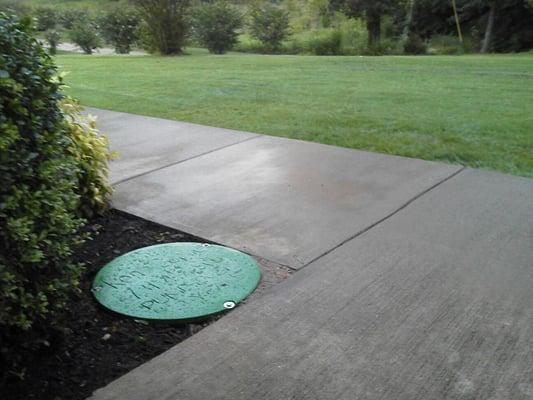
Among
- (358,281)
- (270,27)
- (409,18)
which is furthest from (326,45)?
(358,281)

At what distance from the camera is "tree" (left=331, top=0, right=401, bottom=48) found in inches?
960

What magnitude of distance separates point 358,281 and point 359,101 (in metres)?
5.86

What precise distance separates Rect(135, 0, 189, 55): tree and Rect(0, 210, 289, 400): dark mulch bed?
16.6 meters

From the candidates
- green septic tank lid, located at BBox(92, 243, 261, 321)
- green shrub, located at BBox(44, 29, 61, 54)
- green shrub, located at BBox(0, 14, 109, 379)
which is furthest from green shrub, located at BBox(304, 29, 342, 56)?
green shrub, located at BBox(0, 14, 109, 379)

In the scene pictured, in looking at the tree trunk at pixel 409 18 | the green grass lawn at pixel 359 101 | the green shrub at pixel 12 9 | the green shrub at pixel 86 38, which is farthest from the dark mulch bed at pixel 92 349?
the tree trunk at pixel 409 18

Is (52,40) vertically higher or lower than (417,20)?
higher

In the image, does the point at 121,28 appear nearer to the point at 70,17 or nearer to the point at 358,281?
the point at 70,17

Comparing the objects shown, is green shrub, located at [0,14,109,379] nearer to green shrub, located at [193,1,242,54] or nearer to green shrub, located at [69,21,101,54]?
green shrub, located at [193,1,242,54]

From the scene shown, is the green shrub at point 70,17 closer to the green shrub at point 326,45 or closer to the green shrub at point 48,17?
the green shrub at point 48,17

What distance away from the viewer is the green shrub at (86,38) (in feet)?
74.1

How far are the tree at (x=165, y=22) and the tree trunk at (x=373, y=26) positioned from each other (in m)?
9.67

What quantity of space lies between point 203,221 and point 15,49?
2.07 metres

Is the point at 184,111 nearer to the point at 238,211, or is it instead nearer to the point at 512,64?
the point at 238,211

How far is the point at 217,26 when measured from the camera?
20922 mm
